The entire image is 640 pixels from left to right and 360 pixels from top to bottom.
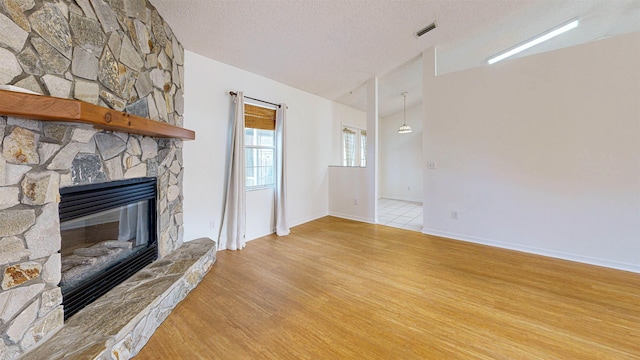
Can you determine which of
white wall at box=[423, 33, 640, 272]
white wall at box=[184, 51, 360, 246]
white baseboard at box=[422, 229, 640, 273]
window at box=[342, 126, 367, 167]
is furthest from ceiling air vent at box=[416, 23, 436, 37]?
white baseboard at box=[422, 229, 640, 273]

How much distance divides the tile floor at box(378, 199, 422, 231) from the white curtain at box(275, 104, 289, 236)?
2031mm

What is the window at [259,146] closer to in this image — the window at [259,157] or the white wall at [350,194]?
the window at [259,157]

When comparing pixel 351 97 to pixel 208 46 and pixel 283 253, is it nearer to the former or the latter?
pixel 208 46

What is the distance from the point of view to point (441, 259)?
2.99m

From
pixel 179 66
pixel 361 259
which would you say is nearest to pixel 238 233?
pixel 361 259

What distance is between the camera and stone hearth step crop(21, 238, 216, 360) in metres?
1.26

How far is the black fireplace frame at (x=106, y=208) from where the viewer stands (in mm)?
1523

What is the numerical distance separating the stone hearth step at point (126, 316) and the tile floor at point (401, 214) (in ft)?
12.0

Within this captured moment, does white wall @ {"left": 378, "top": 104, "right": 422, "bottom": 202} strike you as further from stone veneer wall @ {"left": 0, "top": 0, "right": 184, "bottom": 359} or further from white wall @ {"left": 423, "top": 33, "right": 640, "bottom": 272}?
stone veneer wall @ {"left": 0, "top": 0, "right": 184, "bottom": 359}

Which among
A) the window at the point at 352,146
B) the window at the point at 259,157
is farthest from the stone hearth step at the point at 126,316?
the window at the point at 352,146

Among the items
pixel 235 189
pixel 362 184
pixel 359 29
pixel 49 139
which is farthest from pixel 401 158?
pixel 49 139

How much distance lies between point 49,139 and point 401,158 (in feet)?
24.5

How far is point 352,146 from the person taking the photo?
6.62 m

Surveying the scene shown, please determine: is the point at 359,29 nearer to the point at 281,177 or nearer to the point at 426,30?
the point at 426,30
